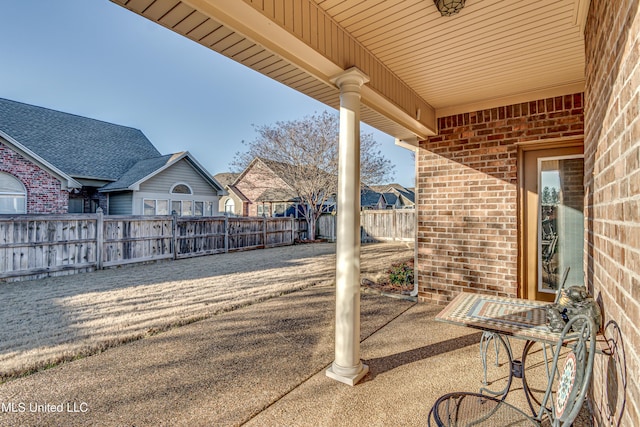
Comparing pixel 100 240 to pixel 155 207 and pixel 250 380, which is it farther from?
pixel 250 380

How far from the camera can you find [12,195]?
9.98 metres

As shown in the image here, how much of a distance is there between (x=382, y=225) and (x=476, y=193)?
1175 cm

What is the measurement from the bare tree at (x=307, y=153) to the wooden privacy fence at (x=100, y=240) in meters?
4.30

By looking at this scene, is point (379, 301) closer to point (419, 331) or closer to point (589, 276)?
point (419, 331)

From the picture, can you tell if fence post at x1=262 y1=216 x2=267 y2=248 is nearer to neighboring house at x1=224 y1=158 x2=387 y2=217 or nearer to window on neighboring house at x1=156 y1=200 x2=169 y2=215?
neighboring house at x1=224 y1=158 x2=387 y2=217

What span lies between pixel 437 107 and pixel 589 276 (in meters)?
2.86

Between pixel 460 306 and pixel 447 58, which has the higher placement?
pixel 447 58

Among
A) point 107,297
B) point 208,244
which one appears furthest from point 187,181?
point 107,297

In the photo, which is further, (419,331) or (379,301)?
(379,301)

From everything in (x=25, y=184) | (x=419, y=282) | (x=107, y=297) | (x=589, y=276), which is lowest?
(x=107, y=297)

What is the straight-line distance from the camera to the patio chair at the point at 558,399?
1164 mm

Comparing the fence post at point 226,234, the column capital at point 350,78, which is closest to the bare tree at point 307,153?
the fence post at point 226,234

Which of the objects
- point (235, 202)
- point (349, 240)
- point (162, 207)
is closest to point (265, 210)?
point (235, 202)

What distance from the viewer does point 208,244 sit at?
10945 millimetres
